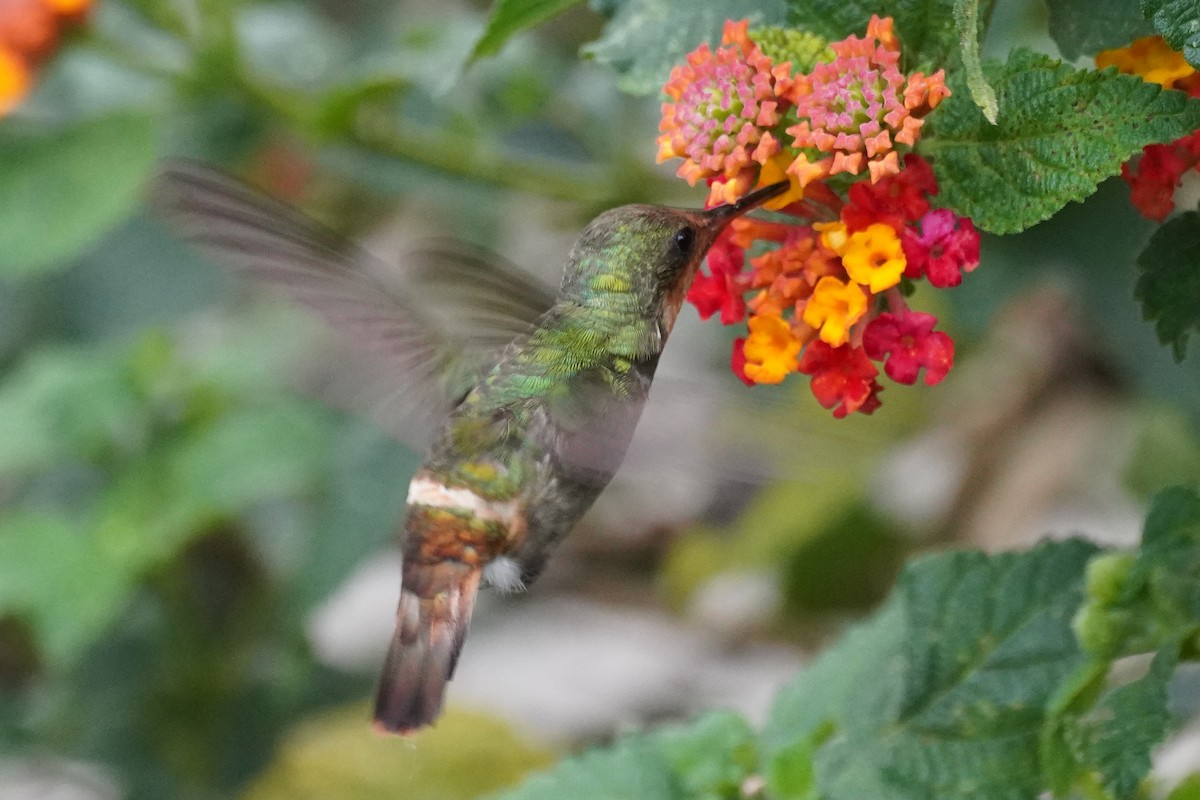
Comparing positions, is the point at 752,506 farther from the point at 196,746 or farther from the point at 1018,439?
the point at 196,746

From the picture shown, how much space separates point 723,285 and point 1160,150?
291mm

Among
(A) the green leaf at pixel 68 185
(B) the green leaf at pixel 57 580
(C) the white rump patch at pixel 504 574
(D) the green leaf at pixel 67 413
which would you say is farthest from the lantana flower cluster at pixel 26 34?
(C) the white rump patch at pixel 504 574

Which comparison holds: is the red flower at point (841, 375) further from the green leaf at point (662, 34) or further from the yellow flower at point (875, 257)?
the green leaf at point (662, 34)

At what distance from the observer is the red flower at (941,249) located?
0.88 meters

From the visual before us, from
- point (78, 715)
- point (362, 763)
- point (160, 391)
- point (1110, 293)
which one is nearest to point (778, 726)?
point (1110, 293)

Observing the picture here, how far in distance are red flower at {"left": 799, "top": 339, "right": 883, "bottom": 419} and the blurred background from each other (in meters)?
0.09

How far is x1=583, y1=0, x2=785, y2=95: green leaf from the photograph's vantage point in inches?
41.0

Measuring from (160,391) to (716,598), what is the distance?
127 centimetres

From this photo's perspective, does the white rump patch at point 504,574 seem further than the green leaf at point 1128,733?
Yes

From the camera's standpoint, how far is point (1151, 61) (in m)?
0.92

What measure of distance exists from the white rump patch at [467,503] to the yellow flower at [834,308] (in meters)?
0.31

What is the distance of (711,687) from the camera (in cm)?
273

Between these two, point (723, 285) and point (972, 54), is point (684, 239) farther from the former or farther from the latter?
point (972, 54)

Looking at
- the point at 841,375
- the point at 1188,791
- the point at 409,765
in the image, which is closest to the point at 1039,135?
the point at 841,375
